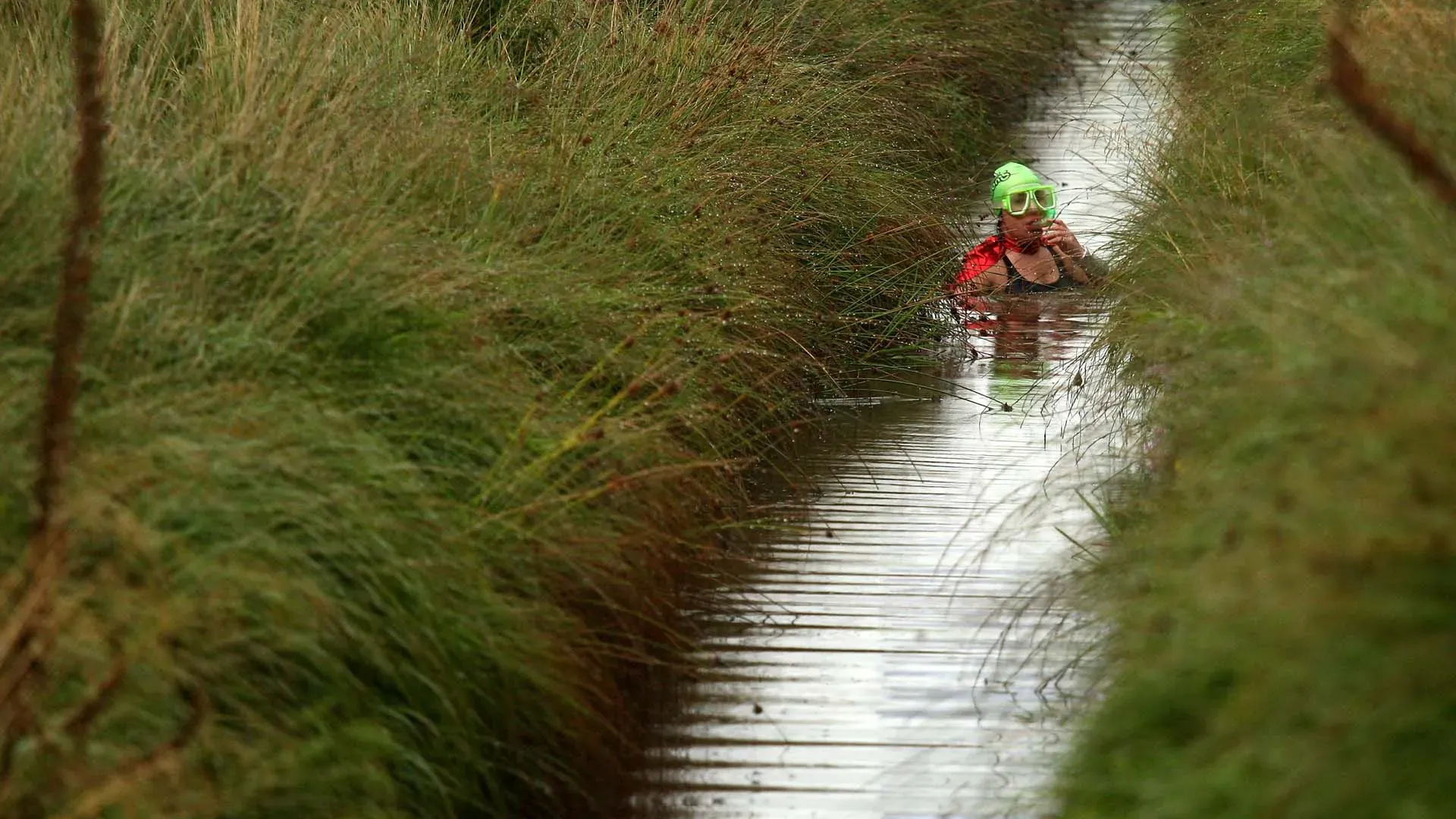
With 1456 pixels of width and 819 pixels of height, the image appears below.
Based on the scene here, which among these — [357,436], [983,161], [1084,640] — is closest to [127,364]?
[357,436]

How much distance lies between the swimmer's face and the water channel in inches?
65.9

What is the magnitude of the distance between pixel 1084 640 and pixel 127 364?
2.13 m

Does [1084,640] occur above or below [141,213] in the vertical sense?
below

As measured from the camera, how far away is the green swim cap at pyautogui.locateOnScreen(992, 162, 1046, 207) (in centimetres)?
1026

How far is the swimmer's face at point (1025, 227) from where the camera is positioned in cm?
994

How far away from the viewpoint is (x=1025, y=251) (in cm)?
997

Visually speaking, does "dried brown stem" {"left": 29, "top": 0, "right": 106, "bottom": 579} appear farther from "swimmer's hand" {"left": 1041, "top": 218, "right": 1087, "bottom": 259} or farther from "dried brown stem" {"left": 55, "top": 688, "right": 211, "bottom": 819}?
"swimmer's hand" {"left": 1041, "top": 218, "right": 1087, "bottom": 259}

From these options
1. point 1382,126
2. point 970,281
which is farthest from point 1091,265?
point 1382,126

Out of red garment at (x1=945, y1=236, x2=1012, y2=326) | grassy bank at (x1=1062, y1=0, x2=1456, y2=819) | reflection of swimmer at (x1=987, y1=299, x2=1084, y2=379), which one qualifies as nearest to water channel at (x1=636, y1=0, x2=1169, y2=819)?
reflection of swimmer at (x1=987, y1=299, x2=1084, y2=379)

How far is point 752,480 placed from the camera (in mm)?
6711

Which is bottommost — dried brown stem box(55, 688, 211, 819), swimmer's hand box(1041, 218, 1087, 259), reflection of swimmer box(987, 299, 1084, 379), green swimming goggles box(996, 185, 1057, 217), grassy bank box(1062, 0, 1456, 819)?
dried brown stem box(55, 688, 211, 819)

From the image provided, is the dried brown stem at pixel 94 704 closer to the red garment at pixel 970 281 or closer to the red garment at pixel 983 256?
the red garment at pixel 970 281

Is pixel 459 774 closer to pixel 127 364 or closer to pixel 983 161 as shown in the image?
pixel 127 364

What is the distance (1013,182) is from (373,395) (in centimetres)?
632
